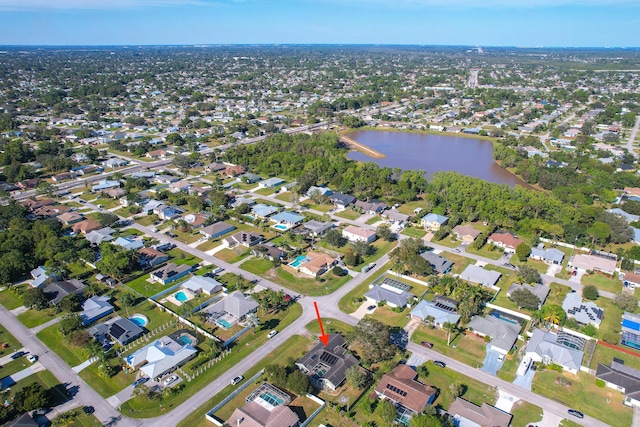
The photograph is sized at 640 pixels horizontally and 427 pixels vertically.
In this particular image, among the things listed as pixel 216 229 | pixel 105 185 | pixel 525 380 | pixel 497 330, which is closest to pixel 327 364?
pixel 525 380

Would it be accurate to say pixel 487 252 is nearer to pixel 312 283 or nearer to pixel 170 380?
pixel 312 283

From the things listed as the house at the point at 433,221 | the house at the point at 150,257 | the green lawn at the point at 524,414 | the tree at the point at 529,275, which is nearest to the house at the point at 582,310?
the tree at the point at 529,275

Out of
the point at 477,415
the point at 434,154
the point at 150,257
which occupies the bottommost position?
the point at 477,415

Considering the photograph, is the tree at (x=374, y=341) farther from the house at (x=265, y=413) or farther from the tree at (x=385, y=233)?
the tree at (x=385, y=233)

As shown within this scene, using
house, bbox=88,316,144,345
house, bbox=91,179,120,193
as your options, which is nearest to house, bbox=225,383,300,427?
house, bbox=88,316,144,345

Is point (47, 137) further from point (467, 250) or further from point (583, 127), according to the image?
point (583, 127)

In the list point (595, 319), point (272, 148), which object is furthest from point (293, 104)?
point (595, 319)
